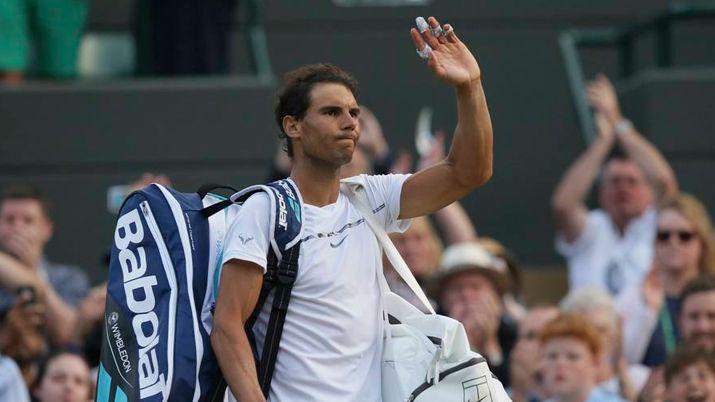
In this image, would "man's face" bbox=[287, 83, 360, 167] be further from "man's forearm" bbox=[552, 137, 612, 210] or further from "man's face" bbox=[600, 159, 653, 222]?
"man's forearm" bbox=[552, 137, 612, 210]

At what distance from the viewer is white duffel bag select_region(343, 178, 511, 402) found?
502 cm

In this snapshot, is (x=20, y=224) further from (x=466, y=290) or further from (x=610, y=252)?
(x=610, y=252)

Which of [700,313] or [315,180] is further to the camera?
[700,313]

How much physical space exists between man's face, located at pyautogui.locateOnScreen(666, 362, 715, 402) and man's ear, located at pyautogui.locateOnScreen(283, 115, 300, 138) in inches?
110

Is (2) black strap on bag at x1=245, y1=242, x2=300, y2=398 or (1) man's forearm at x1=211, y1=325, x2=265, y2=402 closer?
(1) man's forearm at x1=211, y1=325, x2=265, y2=402

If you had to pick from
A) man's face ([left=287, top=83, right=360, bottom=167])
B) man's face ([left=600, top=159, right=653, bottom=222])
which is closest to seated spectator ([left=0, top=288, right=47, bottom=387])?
man's face ([left=287, top=83, right=360, bottom=167])

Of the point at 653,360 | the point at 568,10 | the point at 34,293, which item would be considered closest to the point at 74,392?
the point at 34,293

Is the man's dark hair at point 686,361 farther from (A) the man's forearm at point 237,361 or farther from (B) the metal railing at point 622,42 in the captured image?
(B) the metal railing at point 622,42

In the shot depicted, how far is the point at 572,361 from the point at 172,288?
119 inches

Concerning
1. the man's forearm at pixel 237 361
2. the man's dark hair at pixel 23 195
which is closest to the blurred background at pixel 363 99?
the man's dark hair at pixel 23 195

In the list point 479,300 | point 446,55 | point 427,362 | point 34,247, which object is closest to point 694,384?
point 479,300

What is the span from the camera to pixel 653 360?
8547 millimetres

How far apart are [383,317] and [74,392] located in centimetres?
278

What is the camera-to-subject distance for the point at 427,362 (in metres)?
5.07
